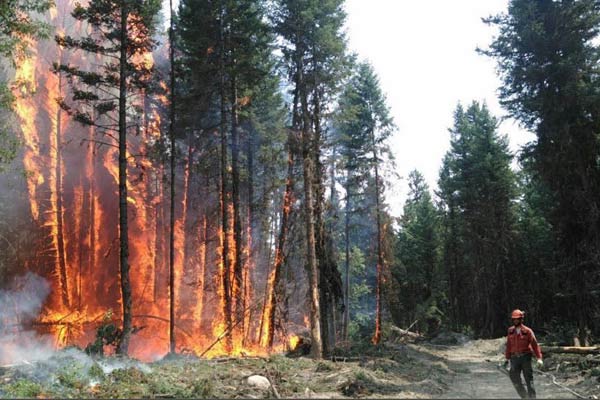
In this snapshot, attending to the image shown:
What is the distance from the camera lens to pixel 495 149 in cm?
3472

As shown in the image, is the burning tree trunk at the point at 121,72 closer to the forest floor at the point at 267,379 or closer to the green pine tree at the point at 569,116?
the forest floor at the point at 267,379

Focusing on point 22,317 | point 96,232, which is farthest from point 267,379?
point 96,232

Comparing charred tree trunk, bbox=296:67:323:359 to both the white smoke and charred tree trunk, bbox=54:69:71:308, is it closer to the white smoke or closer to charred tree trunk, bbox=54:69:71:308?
the white smoke

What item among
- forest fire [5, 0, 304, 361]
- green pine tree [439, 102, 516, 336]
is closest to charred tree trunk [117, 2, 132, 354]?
forest fire [5, 0, 304, 361]

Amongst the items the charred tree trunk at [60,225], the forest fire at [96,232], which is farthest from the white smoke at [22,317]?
the charred tree trunk at [60,225]

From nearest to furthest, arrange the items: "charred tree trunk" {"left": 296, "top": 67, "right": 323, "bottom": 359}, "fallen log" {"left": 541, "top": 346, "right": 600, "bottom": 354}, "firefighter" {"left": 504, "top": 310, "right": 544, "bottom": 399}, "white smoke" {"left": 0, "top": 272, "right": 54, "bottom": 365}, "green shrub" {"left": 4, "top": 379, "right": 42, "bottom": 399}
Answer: "green shrub" {"left": 4, "top": 379, "right": 42, "bottom": 399} → "firefighter" {"left": 504, "top": 310, "right": 544, "bottom": 399} → "fallen log" {"left": 541, "top": 346, "right": 600, "bottom": 354} → "charred tree trunk" {"left": 296, "top": 67, "right": 323, "bottom": 359} → "white smoke" {"left": 0, "top": 272, "right": 54, "bottom": 365}

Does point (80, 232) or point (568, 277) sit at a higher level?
point (80, 232)

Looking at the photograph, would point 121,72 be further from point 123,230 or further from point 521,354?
point 521,354

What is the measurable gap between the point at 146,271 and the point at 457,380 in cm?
2606

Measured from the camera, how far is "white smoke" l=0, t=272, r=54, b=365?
83.0 feet

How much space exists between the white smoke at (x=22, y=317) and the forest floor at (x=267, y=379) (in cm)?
1490

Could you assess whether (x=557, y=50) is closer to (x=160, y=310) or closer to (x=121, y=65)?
(x=121, y=65)

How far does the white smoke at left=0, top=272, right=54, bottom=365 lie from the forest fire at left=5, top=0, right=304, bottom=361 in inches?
21.1

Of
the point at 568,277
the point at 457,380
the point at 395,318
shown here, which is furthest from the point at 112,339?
the point at 395,318
